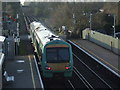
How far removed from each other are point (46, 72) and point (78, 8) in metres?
28.4

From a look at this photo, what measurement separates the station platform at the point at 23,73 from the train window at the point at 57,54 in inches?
45.6

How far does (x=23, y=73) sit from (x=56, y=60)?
7.54ft

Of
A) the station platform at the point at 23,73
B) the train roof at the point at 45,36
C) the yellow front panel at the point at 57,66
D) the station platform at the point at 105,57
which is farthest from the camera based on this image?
the station platform at the point at 105,57

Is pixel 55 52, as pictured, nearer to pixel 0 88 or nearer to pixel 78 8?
pixel 0 88

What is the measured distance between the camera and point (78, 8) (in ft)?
137

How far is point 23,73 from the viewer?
15.5 metres

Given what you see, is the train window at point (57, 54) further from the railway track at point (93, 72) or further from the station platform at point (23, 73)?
the railway track at point (93, 72)

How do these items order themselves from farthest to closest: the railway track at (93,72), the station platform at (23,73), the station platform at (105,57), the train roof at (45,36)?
the station platform at (105,57) → the railway track at (93,72) → the train roof at (45,36) → the station platform at (23,73)

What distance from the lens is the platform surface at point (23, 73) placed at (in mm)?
13209

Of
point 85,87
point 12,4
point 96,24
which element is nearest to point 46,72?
point 85,87

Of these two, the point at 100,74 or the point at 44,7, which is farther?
the point at 44,7

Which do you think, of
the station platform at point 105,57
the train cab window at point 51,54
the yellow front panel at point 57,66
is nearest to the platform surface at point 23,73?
the yellow front panel at point 57,66

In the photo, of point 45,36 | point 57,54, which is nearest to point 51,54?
point 57,54

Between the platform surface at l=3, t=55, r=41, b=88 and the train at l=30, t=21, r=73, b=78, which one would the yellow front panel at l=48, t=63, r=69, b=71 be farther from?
the platform surface at l=3, t=55, r=41, b=88
